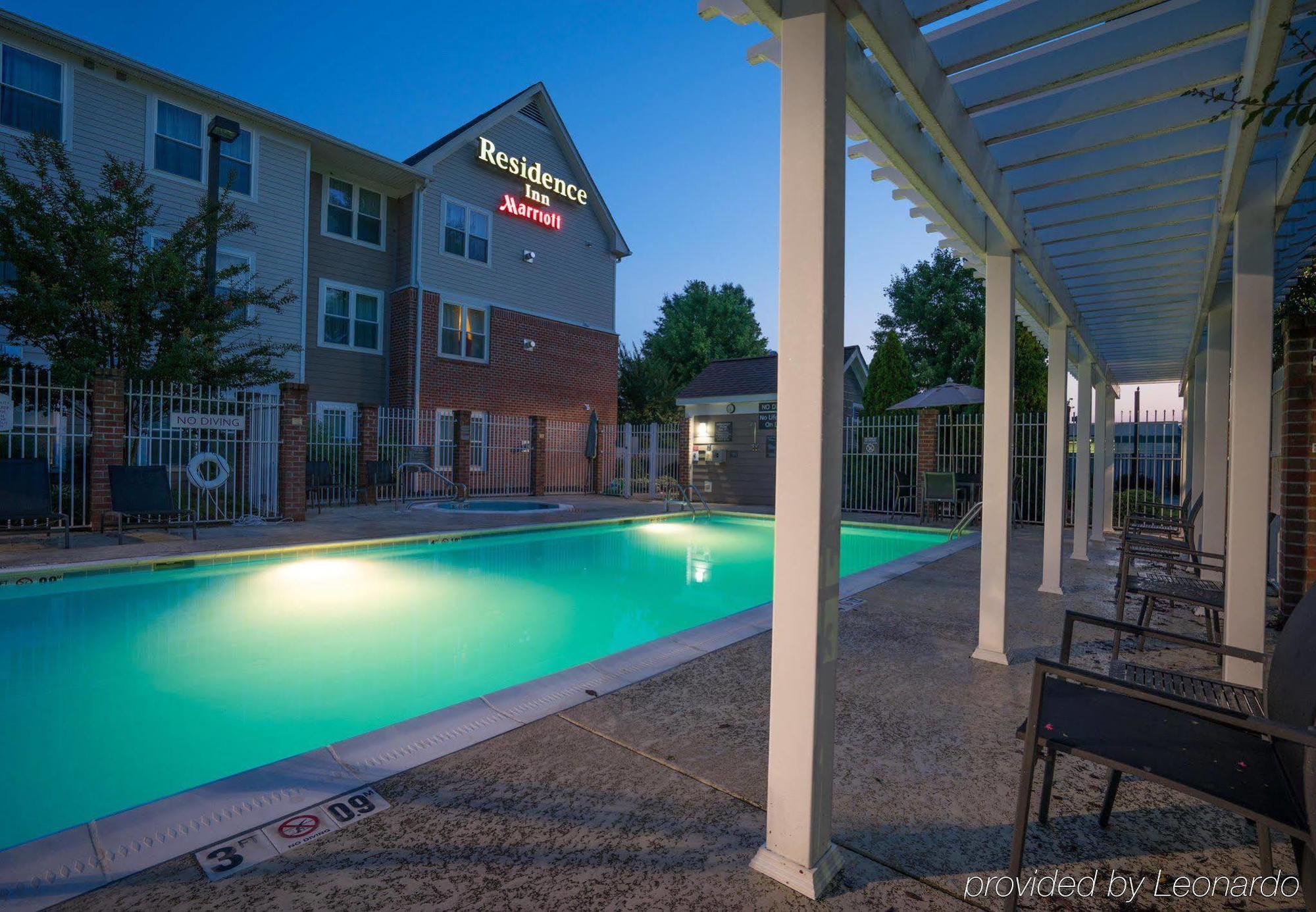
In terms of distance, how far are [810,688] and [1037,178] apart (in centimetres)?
305

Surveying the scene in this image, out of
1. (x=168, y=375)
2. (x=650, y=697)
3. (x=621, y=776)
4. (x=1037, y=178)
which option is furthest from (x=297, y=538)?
(x=1037, y=178)

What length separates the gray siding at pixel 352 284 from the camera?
46.3ft

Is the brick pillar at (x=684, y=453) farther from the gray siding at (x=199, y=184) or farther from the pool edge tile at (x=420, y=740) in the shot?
the pool edge tile at (x=420, y=740)

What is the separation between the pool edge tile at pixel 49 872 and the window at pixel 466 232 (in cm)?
1576

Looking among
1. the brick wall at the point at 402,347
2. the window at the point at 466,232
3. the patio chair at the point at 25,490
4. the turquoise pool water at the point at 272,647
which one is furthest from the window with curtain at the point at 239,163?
the turquoise pool water at the point at 272,647

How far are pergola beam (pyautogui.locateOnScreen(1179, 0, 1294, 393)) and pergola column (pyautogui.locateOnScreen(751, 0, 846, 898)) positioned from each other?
4.42 feet

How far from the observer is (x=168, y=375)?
9.34 m

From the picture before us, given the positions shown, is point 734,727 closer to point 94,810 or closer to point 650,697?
point 650,697

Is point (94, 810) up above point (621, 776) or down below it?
below

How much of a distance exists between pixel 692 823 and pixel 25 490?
8616 millimetres

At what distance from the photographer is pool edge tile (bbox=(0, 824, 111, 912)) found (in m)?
1.55

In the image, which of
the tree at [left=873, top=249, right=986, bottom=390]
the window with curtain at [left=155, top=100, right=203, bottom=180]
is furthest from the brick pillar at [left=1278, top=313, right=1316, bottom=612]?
the tree at [left=873, top=249, right=986, bottom=390]

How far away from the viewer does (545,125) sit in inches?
707

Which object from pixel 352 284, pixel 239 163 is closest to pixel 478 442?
pixel 352 284
